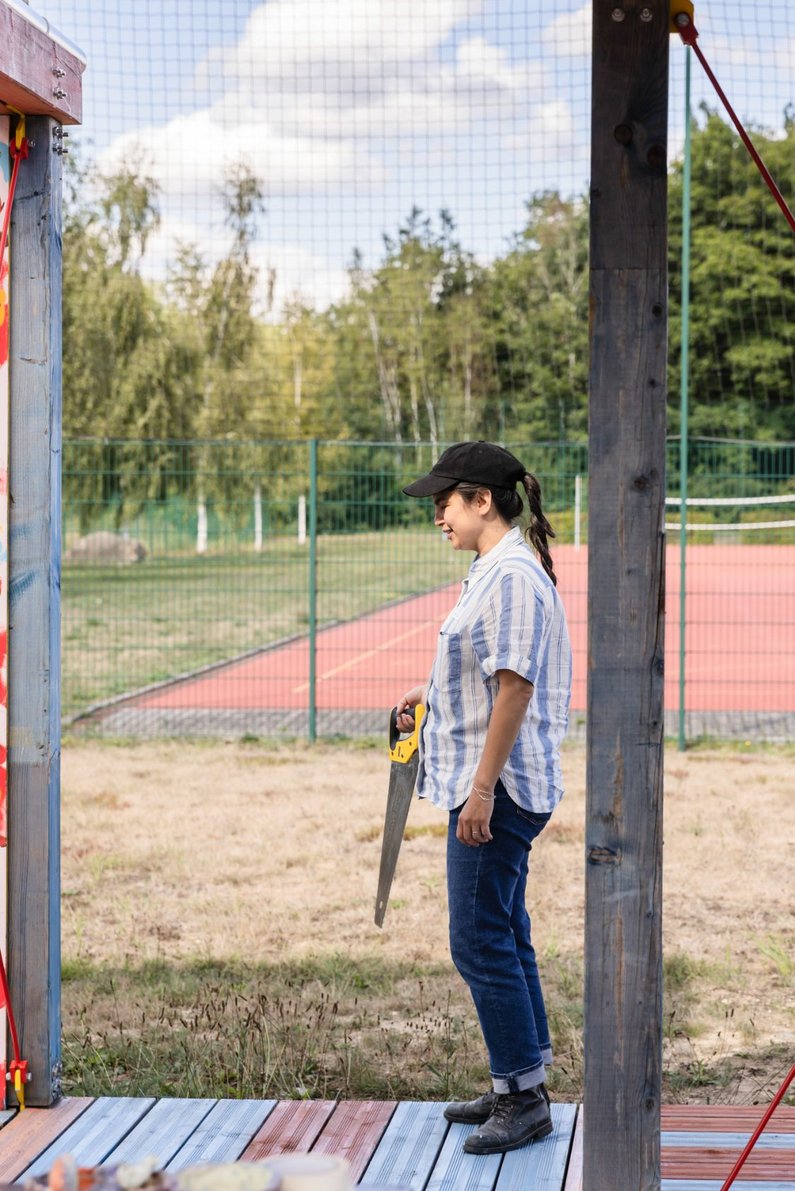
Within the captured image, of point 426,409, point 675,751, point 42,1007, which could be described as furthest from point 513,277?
point 42,1007

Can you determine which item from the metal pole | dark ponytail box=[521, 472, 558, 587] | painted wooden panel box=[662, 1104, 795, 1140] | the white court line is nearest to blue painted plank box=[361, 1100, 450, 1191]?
painted wooden panel box=[662, 1104, 795, 1140]

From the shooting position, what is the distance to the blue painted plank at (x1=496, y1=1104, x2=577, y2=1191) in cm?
331

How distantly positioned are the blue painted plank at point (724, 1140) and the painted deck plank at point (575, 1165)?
0.20m

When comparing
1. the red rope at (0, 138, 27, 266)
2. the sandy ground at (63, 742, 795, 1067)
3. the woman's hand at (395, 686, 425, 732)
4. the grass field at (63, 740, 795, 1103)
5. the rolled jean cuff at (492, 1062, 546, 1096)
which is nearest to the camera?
the rolled jean cuff at (492, 1062, 546, 1096)

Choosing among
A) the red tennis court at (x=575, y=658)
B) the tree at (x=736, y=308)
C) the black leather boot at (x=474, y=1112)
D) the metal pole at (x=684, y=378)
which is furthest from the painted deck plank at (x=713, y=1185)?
the tree at (x=736, y=308)

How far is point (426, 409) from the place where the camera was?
22297 mm

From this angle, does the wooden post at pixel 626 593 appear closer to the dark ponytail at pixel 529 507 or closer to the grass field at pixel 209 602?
the dark ponytail at pixel 529 507

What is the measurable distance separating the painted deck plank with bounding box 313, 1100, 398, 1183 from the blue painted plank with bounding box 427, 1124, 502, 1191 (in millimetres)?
163

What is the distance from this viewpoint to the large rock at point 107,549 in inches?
576

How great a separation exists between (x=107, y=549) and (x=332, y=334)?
28.2 feet

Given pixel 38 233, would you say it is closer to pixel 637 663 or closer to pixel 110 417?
pixel 637 663

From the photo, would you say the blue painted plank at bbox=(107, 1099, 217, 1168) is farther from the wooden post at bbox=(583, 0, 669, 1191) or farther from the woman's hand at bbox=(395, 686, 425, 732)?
the wooden post at bbox=(583, 0, 669, 1191)

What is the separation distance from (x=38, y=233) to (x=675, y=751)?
742cm

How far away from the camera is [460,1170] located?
3.38 metres
